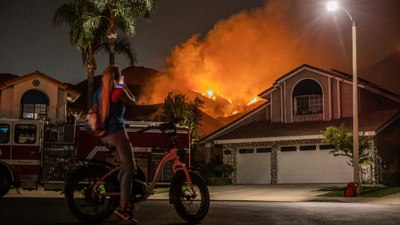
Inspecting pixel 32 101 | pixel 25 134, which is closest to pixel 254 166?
pixel 32 101

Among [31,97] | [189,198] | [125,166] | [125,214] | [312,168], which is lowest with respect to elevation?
[125,214]

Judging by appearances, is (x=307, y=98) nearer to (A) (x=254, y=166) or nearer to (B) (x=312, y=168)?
(B) (x=312, y=168)

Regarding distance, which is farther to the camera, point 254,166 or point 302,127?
point 254,166

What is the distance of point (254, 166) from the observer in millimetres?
36094

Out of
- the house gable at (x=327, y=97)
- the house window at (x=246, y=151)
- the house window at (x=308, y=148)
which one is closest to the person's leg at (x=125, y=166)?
the house window at (x=308, y=148)

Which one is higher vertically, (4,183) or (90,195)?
(90,195)

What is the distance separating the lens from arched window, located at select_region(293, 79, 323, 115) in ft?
116

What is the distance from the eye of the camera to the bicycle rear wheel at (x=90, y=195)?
7.08m

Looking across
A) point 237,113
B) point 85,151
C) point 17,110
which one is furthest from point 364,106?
point 237,113

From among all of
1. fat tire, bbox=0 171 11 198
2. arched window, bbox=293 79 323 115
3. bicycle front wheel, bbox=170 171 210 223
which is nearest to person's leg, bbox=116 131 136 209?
bicycle front wheel, bbox=170 171 210 223

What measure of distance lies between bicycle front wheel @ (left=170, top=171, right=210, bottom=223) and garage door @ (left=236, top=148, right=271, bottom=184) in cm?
2791

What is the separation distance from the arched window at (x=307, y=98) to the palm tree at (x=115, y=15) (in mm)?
10560

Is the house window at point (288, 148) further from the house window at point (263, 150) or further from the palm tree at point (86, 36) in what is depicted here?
the palm tree at point (86, 36)

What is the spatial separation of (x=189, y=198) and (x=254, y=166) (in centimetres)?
2880
